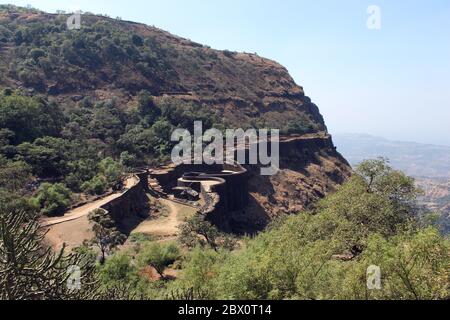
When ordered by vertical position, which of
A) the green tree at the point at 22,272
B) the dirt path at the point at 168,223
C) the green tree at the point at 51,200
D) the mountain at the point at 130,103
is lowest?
the dirt path at the point at 168,223

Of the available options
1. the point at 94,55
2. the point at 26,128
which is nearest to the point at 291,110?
the point at 94,55

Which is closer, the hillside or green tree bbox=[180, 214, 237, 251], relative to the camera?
green tree bbox=[180, 214, 237, 251]

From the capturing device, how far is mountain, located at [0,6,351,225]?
42125mm

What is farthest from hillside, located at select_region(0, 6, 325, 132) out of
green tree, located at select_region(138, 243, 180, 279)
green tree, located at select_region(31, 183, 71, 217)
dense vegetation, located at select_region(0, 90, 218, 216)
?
green tree, located at select_region(138, 243, 180, 279)

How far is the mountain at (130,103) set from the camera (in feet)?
138

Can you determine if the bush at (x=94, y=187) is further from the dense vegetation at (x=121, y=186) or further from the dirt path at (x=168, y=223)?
the dirt path at (x=168, y=223)

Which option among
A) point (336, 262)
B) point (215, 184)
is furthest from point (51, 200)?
point (336, 262)

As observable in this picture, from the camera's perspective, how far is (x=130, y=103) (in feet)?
214

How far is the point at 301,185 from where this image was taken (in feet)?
189

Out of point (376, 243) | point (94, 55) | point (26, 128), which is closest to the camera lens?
point (376, 243)

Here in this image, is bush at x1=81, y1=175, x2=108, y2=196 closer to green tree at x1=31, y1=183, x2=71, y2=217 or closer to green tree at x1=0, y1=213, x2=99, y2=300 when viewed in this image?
green tree at x1=31, y1=183, x2=71, y2=217

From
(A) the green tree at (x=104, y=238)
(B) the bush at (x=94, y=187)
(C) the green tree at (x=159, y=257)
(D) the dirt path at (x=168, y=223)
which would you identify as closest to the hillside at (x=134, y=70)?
(B) the bush at (x=94, y=187)

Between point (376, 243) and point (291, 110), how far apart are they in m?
74.8
